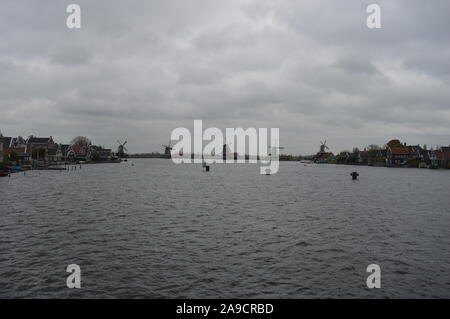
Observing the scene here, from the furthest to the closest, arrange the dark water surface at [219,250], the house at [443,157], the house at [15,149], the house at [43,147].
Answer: the house at [443,157], the house at [43,147], the house at [15,149], the dark water surface at [219,250]

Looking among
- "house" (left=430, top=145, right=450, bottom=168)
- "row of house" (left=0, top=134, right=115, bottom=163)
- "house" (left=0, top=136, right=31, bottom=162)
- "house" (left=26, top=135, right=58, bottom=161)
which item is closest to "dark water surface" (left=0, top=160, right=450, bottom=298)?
"row of house" (left=0, top=134, right=115, bottom=163)

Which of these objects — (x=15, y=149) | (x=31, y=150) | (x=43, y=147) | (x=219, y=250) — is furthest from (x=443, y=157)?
(x=15, y=149)

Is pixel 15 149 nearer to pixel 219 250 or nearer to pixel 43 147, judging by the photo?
pixel 43 147

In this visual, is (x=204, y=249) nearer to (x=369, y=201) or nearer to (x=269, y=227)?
(x=269, y=227)

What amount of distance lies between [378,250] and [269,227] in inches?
412

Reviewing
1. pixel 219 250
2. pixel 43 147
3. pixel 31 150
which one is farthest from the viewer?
pixel 43 147

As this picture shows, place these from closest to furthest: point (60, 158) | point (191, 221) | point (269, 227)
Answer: point (269, 227)
point (191, 221)
point (60, 158)

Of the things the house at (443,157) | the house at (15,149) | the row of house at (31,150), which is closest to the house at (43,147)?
the row of house at (31,150)

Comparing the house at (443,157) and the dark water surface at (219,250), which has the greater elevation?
the house at (443,157)

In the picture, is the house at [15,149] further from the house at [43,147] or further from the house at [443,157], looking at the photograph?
the house at [443,157]

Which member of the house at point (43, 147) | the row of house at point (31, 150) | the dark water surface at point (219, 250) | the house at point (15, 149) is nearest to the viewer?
the dark water surface at point (219, 250)

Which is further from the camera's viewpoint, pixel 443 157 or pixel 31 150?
pixel 443 157

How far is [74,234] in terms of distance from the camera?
1126 inches
